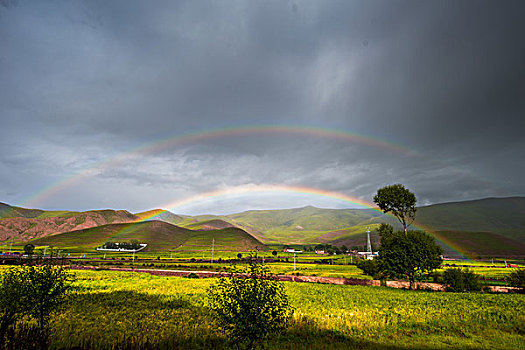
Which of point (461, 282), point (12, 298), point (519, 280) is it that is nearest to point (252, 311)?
point (12, 298)

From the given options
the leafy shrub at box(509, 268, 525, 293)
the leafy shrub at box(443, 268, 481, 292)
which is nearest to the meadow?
the leafy shrub at box(443, 268, 481, 292)

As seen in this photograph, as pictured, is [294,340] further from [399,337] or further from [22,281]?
[22,281]

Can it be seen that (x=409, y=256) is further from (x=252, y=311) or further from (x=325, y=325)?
(x=252, y=311)

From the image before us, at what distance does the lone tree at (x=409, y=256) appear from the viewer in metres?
50.8

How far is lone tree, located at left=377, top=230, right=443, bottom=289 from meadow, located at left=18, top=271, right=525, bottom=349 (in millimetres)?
16554

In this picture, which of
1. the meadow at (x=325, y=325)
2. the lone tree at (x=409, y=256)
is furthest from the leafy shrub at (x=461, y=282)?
the meadow at (x=325, y=325)

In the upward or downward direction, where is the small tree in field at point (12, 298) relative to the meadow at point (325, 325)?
upward

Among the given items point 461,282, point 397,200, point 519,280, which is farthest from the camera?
point 397,200

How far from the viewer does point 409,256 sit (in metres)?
51.3

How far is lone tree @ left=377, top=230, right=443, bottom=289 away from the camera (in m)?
50.8

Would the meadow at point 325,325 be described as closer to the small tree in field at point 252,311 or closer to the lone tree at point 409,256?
the small tree in field at point 252,311

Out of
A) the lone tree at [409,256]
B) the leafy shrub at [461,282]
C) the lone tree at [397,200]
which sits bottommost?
the leafy shrub at [461,282]

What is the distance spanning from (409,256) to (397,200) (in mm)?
25563

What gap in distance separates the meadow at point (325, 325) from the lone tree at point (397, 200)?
134ft
